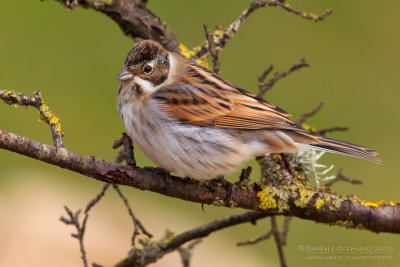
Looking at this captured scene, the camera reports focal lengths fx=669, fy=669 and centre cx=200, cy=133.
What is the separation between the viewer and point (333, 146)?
4043mm

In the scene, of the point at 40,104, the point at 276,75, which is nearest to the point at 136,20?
the point at 276,75

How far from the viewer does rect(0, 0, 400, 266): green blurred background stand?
19.4ft

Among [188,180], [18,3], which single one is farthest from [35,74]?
[188,180]

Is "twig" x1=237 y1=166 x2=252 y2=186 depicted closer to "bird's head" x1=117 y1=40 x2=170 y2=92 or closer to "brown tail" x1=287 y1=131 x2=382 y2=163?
"brown tail" x1=287 y1=131 x2=382 y2=163

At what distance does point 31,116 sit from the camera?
653 centimetres

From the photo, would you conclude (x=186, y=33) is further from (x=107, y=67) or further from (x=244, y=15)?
(x=244, y=15)

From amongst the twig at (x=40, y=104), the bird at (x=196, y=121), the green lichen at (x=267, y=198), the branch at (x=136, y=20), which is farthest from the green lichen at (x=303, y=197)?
the branch at (x=136, y=20)

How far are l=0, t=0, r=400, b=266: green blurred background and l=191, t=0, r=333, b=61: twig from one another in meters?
1.84

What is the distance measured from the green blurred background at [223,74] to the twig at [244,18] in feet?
6.02

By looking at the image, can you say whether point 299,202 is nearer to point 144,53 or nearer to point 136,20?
point 144,53

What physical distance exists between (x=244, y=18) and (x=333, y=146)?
3.34 ft

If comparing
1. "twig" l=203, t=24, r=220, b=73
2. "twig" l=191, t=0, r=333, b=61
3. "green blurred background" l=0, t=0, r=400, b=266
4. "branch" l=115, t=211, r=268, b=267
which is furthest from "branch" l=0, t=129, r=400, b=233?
"green blurred background" l=0, t=0, r=400, b=266

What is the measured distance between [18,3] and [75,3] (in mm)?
3223

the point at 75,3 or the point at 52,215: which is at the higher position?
the point at 75,3
